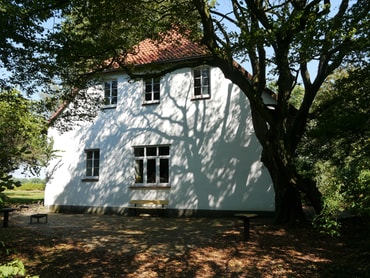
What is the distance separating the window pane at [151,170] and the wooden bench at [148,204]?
3.49 ft

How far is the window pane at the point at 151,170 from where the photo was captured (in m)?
16.0

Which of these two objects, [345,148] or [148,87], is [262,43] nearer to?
[345,148]

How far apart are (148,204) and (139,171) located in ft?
5.75

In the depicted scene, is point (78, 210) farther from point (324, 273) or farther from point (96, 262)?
point (324, 273)

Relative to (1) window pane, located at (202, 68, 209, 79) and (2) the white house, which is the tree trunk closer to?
(2) the white house

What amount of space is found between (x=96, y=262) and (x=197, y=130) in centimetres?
895

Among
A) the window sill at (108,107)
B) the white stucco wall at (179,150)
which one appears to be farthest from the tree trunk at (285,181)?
the window sill at (108,107)

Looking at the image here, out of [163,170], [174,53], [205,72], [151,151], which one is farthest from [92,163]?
[205,72]

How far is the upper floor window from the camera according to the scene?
15312mm

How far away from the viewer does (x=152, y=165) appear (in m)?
16.0

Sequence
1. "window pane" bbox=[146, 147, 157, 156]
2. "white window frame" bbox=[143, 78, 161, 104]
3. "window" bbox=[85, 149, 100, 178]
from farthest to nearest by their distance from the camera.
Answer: "window" bbox=[85, 149, 100, 178]
"white window frame" bbox=[143, 78, 161, 104]
"window pane" bbox=[146, 147, 157, 156]

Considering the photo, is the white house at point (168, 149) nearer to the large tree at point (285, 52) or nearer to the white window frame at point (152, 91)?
the white window frame at point (152, 91)

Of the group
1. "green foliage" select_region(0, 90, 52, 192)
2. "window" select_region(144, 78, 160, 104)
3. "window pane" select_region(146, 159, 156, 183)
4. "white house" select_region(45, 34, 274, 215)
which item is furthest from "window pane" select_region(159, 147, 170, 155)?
"green foliage" select_region(0, 90, 52, 192)

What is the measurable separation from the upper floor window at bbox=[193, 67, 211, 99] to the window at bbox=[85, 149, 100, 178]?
248 inches
